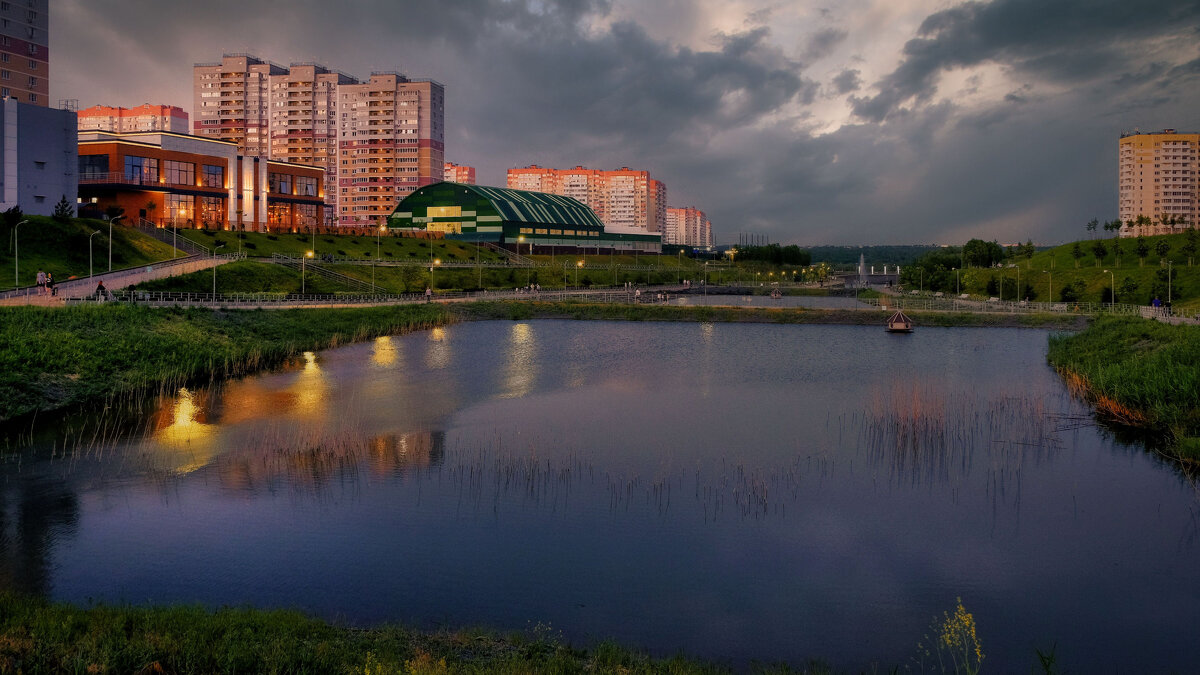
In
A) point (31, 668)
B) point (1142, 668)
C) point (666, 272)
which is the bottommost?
point (1142, 668)

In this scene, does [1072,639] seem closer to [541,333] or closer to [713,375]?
[713,375]

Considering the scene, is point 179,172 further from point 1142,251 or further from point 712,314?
point 1142,251

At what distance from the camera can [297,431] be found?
28.6 m

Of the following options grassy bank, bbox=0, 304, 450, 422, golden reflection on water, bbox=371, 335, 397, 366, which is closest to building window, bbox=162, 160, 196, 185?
grassy bank, bbox=0, 304, 450, 422

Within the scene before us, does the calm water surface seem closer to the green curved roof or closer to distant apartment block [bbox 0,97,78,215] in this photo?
distant apartment block [bbox 0,97,78,215]

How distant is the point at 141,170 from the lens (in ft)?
Result: 303

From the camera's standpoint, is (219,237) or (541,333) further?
(219,237)

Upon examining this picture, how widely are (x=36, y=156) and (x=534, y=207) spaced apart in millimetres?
86761

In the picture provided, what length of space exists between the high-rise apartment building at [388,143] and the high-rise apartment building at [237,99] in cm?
1981

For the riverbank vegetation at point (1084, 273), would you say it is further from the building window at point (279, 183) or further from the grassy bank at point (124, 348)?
the building window at point (279, 183)

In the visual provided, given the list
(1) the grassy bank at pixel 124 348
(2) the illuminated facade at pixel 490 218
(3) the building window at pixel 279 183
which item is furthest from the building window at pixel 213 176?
(1) the grassy bank at pixel 124 348

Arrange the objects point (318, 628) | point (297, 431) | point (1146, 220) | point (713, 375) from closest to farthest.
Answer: point (318, 628), point (297, 431), point (713, 375), point (1146, 220)

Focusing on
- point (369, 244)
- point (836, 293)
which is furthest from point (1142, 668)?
point (836, 293)

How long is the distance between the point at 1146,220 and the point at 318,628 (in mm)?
132673
